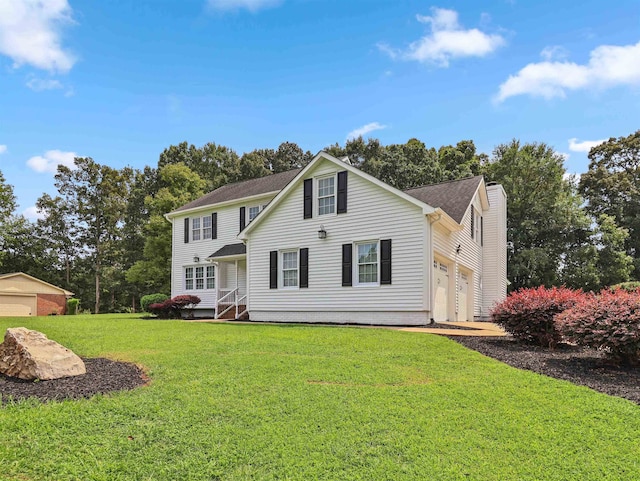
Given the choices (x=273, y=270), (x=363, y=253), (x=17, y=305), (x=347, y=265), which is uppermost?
(x=363, y=253)

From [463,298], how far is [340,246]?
6.38 m

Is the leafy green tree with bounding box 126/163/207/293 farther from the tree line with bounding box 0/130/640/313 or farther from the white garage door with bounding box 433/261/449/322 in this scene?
the white garage door with bounding box 433/261/449/322

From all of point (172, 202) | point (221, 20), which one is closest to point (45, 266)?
point (172, 202)

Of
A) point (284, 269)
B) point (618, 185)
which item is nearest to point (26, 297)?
point (284, 269)

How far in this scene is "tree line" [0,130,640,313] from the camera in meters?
27.2

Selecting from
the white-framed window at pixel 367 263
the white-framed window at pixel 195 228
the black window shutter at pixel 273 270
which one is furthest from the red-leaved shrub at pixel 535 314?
the white-framed window at pixel 195 228

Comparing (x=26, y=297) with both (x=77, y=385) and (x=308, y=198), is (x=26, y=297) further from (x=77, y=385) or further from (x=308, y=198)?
(x=77, y=385)

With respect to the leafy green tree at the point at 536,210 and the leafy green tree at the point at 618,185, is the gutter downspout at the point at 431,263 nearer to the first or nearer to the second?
the leafy green tree at the point at 536,210

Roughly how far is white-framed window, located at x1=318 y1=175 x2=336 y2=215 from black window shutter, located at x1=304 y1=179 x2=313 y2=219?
0.34 metres

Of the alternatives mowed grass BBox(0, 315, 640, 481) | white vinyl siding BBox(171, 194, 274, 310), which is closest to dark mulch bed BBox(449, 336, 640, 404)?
mowed grass BBox(0, 315, 640, 481)

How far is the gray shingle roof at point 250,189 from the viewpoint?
72.9ft

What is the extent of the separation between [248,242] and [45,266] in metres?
31.2

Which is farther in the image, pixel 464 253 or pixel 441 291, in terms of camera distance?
pixel 464 253

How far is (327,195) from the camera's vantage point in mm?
16250
